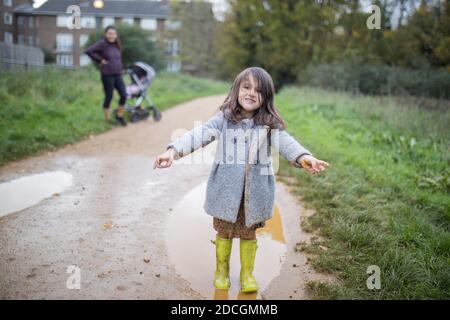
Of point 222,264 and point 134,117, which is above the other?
point 134,117

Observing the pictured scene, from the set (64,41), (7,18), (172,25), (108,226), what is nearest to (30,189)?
(108,226)

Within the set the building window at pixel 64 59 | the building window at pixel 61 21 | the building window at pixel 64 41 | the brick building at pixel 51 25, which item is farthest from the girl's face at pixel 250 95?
the building window at pixel 64 59

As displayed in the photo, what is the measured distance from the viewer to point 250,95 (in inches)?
119

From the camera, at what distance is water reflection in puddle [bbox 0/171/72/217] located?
4.43 metres

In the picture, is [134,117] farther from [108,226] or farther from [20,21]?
[108,226]

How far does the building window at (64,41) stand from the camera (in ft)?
53.8

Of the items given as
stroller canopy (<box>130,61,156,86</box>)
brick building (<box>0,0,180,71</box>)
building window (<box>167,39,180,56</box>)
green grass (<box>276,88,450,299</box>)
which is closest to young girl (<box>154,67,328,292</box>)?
green grass (<box>276,88,450,299</box>)

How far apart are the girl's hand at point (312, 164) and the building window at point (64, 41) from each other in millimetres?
15628

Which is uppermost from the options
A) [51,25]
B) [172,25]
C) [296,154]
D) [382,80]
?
[172,25]

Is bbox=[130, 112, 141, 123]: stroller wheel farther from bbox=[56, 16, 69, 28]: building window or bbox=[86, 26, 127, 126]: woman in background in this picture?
bbox=[56, 16, 69, 28]: building window

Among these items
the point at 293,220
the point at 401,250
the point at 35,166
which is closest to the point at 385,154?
the point at 293,220

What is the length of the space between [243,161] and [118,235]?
63.6 inches

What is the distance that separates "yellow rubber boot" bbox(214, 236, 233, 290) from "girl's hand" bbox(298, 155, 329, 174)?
2.74ft

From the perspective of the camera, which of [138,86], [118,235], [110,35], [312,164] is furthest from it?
[138,86]
